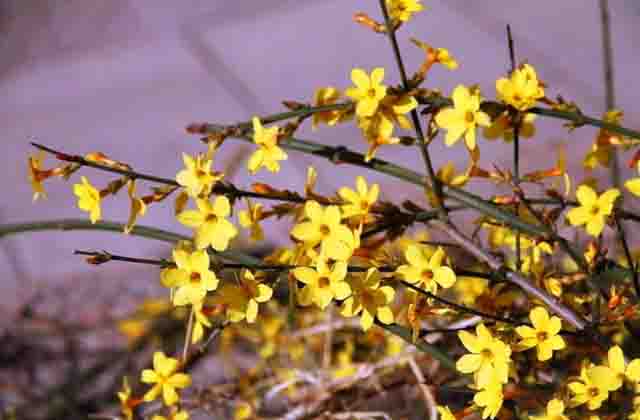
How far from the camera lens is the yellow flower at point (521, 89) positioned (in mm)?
571

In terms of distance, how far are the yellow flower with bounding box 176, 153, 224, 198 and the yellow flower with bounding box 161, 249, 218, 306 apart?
0.13 feet

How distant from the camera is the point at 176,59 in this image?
7.69 feet

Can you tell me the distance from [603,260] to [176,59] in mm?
1844

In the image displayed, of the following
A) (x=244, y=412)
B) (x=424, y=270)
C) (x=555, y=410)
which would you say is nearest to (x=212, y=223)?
(x=424, y=270)

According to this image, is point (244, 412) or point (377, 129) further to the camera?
point (244, 412)

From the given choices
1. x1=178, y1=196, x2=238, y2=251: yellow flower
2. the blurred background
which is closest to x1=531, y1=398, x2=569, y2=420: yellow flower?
x1=178, y1=196, x2=238, y2=251: yellow flower

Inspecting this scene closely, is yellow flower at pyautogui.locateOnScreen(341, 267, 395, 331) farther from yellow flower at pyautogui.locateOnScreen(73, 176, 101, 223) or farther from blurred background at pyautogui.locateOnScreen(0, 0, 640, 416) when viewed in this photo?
blurred background at pyautogui.locateOnScreen(0, 0, 640, 416)

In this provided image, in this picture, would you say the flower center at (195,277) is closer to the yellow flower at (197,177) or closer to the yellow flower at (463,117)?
the yellow flower at (197,177)

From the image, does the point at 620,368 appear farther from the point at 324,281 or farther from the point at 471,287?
the point at 471,287

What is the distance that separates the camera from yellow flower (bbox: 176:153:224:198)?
0.54 meters

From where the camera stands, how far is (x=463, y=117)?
572mm

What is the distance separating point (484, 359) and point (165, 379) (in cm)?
27

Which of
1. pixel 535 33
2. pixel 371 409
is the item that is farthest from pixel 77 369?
pixel 535 33

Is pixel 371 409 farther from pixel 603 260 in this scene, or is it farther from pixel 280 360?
pixel 603 260
